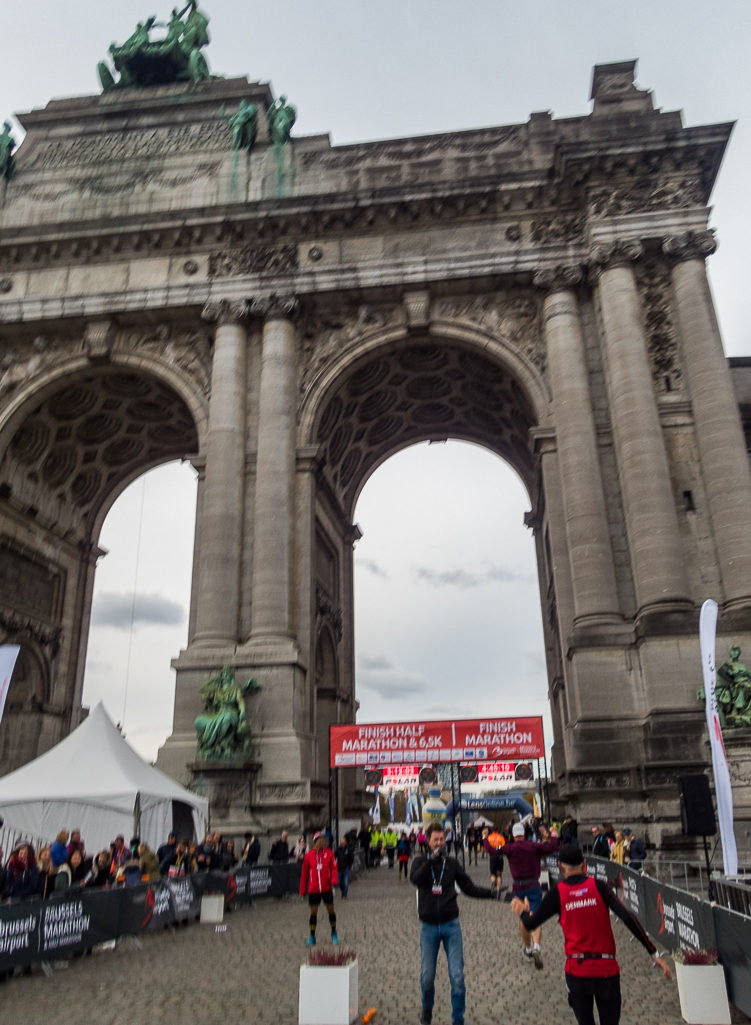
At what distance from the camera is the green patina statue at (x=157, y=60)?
111 ft

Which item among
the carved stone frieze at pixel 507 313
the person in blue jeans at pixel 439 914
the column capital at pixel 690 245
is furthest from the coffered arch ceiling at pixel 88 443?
the person in blue jeans at pixel 439 914

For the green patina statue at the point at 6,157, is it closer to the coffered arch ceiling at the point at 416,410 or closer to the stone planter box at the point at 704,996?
the coffered arch ceiling at the point at 416,410

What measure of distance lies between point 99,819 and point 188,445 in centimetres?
2049

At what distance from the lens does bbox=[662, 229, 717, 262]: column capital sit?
2488 cm

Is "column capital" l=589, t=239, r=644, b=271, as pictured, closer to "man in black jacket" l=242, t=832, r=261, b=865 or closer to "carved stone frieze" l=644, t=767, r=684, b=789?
"carved stone frieze" l=644, t=767, r=684, b=789

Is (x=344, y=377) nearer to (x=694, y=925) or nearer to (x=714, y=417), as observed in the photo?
(x=714, y=417)

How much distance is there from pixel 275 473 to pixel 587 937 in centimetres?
2027

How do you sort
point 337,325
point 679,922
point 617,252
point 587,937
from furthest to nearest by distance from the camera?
point 337,325 < point 617,252 < point 679,922 < point 587,937

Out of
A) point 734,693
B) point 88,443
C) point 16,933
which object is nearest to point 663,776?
point 734,693

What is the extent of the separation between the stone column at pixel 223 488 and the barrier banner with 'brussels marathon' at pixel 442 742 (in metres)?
4.86

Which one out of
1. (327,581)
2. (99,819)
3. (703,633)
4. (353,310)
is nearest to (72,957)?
(99,819)

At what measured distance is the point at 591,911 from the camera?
5.83m

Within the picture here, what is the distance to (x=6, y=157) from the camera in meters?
31.0

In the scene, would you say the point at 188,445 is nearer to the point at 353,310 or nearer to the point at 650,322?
the point at 353,310
